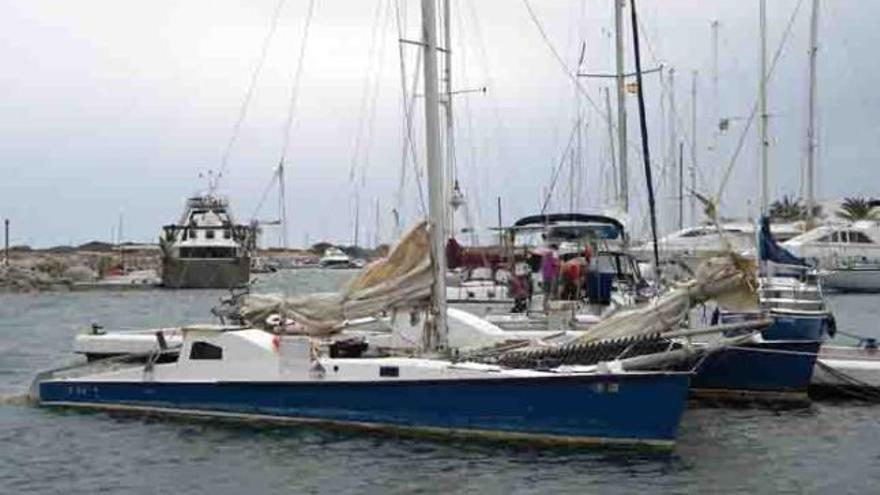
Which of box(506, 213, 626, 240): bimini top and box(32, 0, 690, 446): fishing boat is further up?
box(506, 213, 626, 240): bimini top

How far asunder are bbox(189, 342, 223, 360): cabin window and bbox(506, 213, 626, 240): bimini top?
51.7 ft

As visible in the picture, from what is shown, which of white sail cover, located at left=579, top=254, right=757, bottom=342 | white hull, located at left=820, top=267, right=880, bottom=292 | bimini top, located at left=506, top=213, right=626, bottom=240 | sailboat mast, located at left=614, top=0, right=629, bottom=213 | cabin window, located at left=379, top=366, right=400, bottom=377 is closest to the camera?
cabin window, located at left=379, top=366, right=400, bottom=377

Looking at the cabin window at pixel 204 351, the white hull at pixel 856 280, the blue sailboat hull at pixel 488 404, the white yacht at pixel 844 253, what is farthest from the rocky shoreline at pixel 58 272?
the blue sailboat hull at pixel 488 404

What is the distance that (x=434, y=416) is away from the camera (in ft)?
81.3

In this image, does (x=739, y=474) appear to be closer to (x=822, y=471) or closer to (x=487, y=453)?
(x=822, y=471)

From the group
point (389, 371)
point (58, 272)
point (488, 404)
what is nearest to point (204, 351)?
point (389, 371)

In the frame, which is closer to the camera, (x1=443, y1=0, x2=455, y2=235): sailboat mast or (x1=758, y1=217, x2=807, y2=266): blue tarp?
(x1=758, y1=217, x2=807, y2=266): blue tarp

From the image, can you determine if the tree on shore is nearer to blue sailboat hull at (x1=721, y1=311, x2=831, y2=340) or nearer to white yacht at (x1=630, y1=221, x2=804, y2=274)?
white yacht at (x1=630, y1=221, x2=804, y2=274)

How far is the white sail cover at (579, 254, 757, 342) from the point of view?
89.1 ft

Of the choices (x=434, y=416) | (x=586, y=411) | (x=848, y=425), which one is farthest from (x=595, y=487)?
(x=848, y=425)

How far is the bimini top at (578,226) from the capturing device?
132ft

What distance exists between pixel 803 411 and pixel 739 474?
715cm

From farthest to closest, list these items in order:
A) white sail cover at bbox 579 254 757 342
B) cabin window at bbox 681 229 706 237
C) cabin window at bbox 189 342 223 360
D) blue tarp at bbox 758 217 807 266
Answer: cabin window at bbox 681 229 706 237
blue tarp at bbox 758 217 807 266
white sail cover at bbox 579 254 757 342
cabin window at bbox 189 342 223 360

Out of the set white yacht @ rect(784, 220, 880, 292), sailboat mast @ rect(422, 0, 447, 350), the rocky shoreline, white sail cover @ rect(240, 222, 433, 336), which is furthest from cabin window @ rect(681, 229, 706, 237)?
the rocky shoreline
